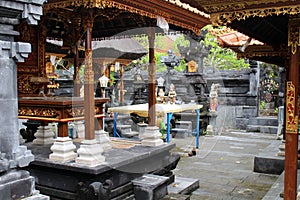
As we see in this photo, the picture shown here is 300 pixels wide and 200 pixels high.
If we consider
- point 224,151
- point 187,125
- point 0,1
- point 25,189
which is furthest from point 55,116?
point 187,125

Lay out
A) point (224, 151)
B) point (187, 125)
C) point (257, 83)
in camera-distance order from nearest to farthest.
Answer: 1. point (224, 151)
2. point (187, 125)
3. point (257, 83)

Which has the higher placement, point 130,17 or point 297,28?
point 130,17

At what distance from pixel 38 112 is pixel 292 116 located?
510 cm

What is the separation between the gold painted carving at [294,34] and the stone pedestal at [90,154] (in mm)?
3904

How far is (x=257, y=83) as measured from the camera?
1945 cm

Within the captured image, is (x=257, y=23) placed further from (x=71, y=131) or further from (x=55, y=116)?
(x=71, y=131)

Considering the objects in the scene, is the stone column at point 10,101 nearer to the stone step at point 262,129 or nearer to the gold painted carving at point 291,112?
the gold painted carving at point 291,112

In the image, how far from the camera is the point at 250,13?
5.05m

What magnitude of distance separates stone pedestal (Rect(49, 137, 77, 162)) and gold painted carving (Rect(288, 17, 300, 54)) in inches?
179

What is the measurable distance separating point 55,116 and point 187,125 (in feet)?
30.9

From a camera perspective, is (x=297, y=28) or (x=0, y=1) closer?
(x=0, y=1)

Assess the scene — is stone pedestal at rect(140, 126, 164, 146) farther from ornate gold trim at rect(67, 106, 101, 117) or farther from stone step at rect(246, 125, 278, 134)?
stone step at rect(246, 125, 278, 134)

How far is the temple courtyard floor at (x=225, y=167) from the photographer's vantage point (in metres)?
7.82

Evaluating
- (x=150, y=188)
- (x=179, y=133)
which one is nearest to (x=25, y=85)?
(x=150, y=188)
